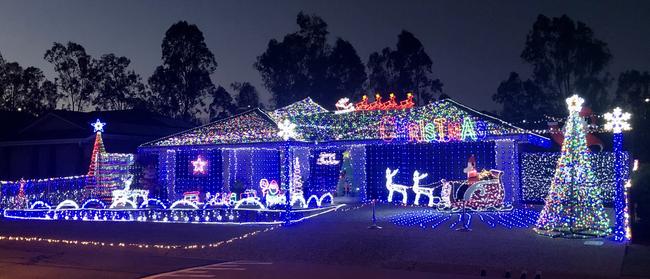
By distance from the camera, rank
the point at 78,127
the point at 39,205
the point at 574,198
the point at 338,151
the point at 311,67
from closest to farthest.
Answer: the point at 574,198, the point at 39,205, the point at 338,151, the point at 78,127, the point at 311,67

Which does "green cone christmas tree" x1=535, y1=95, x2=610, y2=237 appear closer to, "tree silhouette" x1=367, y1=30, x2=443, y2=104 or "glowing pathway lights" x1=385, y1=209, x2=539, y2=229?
"glowing pathway lights" x1=385, y1=209, x2=539, y2=229

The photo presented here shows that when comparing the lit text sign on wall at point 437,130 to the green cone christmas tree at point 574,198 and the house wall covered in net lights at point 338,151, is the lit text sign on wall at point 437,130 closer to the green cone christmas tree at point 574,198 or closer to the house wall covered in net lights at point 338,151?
the house wall covered in net lights at point 338,151

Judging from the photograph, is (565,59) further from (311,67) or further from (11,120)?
(11,120)

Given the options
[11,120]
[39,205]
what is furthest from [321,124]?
[11,120]

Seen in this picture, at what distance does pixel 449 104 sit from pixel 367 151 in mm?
3600

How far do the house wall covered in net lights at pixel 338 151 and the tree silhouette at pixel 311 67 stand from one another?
16.0m

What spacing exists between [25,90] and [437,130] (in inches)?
1575

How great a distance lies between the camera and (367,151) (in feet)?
72.2

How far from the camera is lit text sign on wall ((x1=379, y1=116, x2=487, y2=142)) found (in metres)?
18.9

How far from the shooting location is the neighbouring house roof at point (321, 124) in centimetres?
1975

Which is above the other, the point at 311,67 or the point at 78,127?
the point at 311,67

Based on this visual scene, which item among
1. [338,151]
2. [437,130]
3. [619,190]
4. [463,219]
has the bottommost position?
[463,219]

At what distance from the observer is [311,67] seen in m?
41.9

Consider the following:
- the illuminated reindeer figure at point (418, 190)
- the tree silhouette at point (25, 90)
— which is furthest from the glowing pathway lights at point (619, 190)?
the tree silhouette at point (25, 90)
